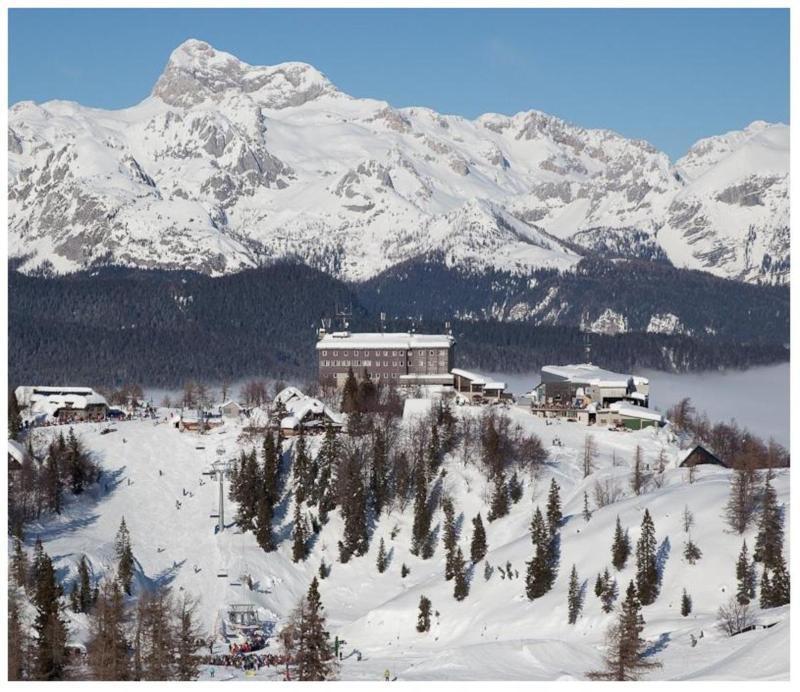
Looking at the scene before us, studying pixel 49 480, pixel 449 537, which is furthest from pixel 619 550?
pixel 49 480

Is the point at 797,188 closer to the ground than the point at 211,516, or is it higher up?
higher up

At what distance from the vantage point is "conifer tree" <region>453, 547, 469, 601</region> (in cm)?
13250

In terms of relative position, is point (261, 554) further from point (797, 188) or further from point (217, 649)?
point (797, 188)

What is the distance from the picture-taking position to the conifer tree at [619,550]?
423 ft

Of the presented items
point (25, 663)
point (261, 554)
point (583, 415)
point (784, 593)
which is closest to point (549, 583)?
point (784, 593)

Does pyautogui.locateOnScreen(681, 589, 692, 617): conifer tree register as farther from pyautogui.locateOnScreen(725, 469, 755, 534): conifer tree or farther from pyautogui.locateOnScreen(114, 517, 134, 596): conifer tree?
pyautogui.locateOnScreen(114, 517, 134, 596): conifer tree

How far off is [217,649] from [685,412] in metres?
87.2

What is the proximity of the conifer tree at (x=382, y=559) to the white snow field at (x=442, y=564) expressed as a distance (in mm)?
734

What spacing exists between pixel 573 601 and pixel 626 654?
68.6ft

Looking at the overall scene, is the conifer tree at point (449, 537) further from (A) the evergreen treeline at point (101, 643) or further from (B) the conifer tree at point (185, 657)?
(B) the conifer tree at point (185, 657)

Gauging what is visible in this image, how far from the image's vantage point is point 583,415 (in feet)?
634

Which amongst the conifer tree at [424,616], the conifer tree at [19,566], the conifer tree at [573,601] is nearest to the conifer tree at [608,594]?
the conifer tree at [573,601]

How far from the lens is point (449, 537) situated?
146 metres

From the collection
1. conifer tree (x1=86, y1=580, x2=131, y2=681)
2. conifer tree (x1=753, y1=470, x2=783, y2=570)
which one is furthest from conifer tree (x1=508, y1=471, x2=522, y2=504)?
conifer tree (x1=86, y1=580, x2=131, y2=681)
